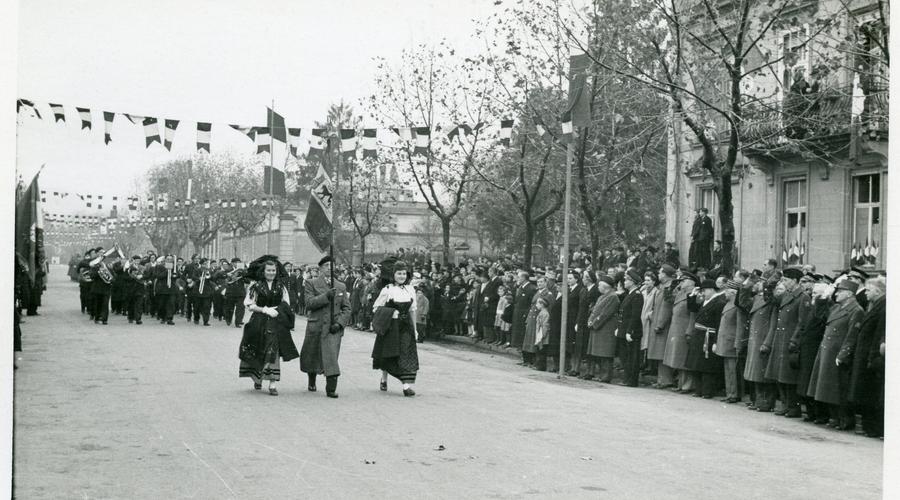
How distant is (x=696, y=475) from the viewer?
8.02 m

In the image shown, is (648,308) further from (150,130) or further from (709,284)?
(150,130)

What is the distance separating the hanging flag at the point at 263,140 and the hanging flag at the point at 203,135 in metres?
0.98

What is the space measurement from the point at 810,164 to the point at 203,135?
13.1 m

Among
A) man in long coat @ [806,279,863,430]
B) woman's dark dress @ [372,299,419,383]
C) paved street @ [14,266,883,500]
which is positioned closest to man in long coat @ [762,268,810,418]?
paved street @ [14,266,883,500]

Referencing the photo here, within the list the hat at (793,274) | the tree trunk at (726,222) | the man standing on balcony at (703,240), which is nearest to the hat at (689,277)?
the tree trunk at (726,222)

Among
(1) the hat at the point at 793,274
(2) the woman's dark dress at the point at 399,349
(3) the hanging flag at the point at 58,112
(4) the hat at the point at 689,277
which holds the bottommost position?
(2) the woman's dark dress at the point at 399,349

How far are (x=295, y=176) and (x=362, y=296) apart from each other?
133 feet

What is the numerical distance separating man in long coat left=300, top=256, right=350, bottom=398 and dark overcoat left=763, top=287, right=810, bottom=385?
5321 mm

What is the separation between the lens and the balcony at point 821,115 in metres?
16.3

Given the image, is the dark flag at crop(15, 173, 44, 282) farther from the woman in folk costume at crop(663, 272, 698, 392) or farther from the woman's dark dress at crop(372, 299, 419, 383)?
the woman in folk costume at crop(663, 272, 698, 392)

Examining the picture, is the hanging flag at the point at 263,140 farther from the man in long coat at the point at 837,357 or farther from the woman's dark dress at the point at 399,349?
the man in long coat at the point at 837,357

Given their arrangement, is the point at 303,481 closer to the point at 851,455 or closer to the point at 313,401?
the point at 313,401

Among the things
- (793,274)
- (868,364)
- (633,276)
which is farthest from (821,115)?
(868,364)

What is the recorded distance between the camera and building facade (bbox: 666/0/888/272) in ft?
54.4
